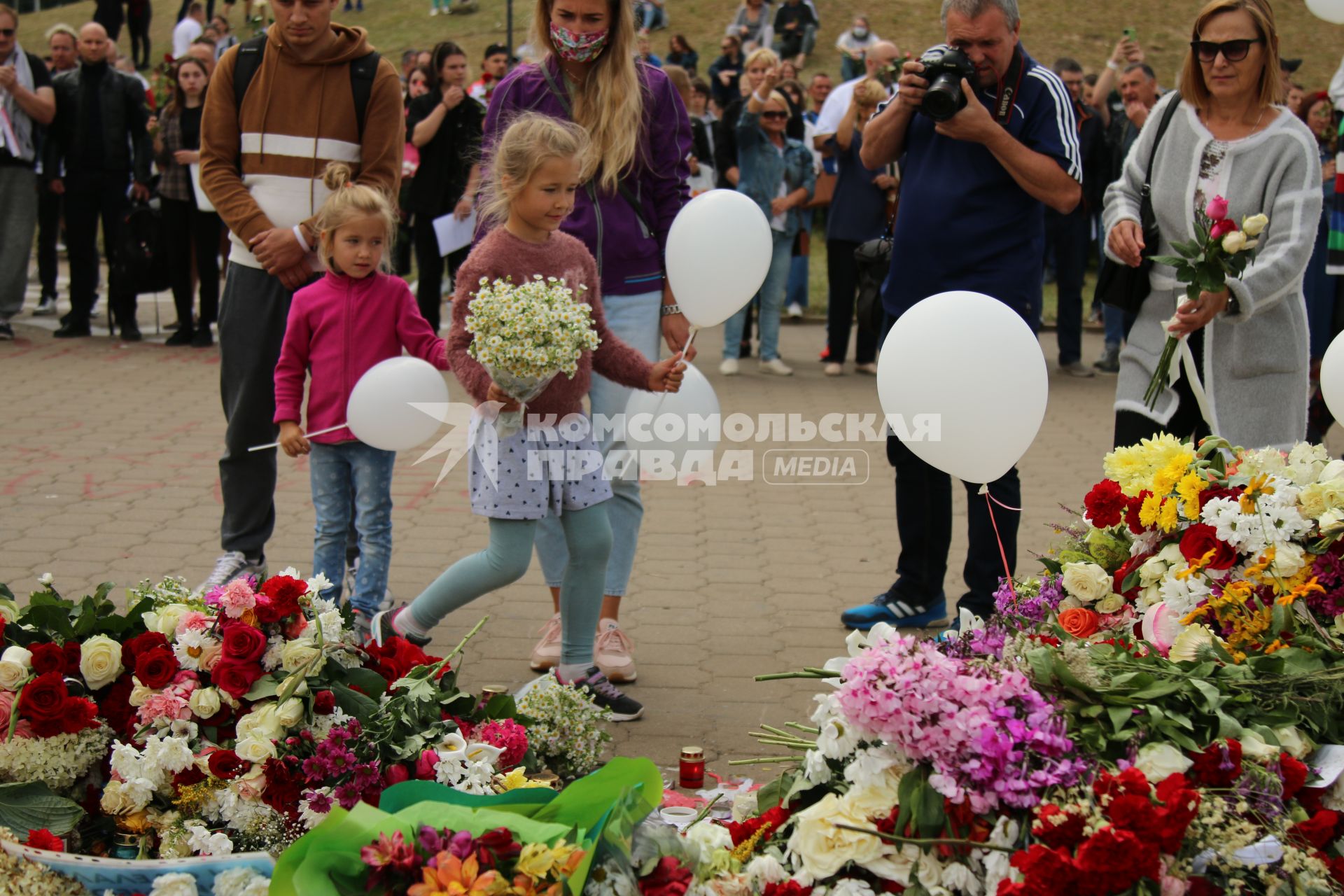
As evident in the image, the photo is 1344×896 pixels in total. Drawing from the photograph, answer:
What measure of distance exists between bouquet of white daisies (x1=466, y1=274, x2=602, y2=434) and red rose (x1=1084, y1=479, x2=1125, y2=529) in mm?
1324

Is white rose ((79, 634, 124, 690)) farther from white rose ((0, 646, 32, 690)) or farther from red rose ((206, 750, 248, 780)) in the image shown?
red rose ((206, 750, 248, 780))

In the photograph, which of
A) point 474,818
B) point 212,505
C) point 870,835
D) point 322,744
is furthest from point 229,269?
point 870,835

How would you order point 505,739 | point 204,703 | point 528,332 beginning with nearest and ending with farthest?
point 204,703 → point 505,739 → point 528,332

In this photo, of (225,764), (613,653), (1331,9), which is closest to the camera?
(225,764)

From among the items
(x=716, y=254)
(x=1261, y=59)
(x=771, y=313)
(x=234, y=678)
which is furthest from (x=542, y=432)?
(x=771, y=313)

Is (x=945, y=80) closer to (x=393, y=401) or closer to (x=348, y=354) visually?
(x=393, y=401)

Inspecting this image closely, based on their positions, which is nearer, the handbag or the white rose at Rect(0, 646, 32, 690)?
the white rose at Rect(0, 646, 32, 690)

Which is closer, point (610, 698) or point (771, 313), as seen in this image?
point (610, 698)

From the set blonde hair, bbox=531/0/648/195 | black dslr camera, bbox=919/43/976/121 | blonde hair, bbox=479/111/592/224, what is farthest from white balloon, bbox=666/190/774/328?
black dslr camera, bbox=919/43/976/121

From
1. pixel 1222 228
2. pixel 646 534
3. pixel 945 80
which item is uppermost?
pixel 945 80

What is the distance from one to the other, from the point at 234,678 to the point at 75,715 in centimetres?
29

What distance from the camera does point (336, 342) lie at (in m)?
4.23

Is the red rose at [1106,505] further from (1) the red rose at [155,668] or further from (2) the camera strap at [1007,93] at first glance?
(1) the red rose at [155,668]

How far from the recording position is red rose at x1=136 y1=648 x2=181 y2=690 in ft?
8.59
